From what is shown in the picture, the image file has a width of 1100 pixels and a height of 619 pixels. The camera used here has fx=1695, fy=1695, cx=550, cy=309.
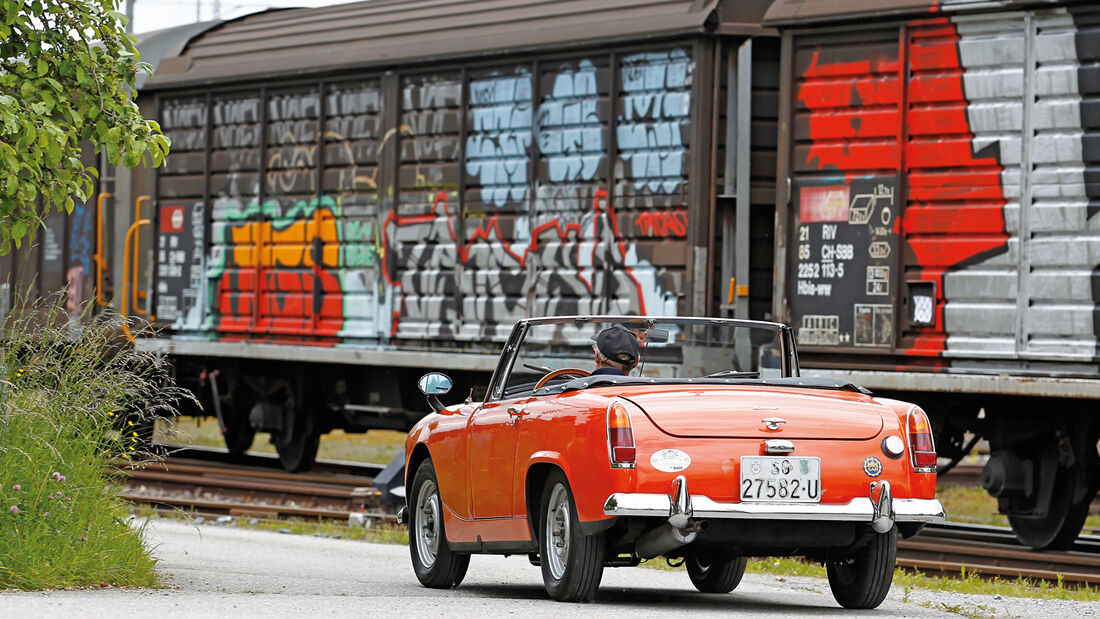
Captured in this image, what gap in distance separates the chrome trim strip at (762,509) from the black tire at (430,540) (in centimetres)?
211

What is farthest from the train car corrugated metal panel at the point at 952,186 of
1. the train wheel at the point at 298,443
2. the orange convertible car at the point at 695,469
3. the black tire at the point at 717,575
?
the train wheel at the point at 298,443

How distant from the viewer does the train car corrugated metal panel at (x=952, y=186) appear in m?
10.9

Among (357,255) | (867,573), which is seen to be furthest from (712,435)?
(357,255)

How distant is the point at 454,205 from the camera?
14469mm

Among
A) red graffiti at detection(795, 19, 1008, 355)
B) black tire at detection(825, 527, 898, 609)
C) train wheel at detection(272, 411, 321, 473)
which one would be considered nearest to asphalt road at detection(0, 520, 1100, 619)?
black tire at detection(825, 527, 898, 609)

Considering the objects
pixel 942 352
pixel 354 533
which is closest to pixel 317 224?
pixel 354 533

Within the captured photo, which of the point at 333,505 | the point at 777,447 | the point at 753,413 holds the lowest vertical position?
the point at 333,505

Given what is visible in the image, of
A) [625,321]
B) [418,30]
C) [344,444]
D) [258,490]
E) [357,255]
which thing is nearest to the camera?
[625,321]

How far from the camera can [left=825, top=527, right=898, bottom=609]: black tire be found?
6.88 metres

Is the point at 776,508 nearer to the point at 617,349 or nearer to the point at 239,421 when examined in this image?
the point at 617,349

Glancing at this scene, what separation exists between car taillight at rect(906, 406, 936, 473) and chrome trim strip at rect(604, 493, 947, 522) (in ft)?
0.57

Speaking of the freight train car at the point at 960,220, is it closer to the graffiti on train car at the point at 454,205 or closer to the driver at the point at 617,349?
the graffiti on train car at the point at 454,205

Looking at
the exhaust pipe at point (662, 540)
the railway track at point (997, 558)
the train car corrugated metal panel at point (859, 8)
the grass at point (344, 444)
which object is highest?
the train car corrugated metal panel at point (859, 8)

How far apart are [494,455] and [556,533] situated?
683 millimetres
